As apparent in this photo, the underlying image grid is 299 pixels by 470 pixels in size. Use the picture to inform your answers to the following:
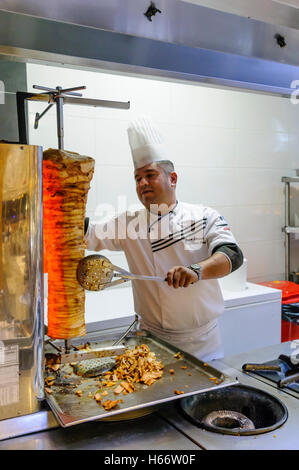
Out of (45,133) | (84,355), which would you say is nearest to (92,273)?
(84,355)

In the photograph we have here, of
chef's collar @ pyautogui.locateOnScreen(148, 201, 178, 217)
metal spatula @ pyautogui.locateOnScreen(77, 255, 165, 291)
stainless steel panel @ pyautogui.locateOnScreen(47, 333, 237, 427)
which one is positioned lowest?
stainless steel panel @ pyautogui.locateOnScreen(47, 333, 237, 427)

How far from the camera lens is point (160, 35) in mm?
983

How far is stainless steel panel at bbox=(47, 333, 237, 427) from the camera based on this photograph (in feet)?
3.15

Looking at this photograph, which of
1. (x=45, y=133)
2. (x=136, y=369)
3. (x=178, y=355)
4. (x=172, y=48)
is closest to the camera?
(x=172, y=48)

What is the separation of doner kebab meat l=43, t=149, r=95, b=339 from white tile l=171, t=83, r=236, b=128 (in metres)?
2.25

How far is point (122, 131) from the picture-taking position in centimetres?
295

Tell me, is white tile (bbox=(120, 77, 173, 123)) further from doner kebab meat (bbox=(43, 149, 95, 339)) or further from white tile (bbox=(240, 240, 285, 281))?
doner kebab meat (bbox=(43, 149, 95, 339))

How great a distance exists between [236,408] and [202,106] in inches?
103

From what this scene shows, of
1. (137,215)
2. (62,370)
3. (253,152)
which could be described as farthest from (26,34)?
(253,152)

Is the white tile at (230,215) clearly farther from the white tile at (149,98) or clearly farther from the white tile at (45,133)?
the white tile at (45,133)

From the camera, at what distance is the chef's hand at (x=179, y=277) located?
1.35 meters

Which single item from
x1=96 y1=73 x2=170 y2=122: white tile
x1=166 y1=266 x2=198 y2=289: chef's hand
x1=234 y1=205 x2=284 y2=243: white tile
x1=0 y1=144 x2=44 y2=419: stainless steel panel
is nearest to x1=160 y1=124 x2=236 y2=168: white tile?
x1=96 y1=73 x2=170 y2=122: white tile

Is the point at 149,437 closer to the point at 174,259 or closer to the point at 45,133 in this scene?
the point at 174,259
